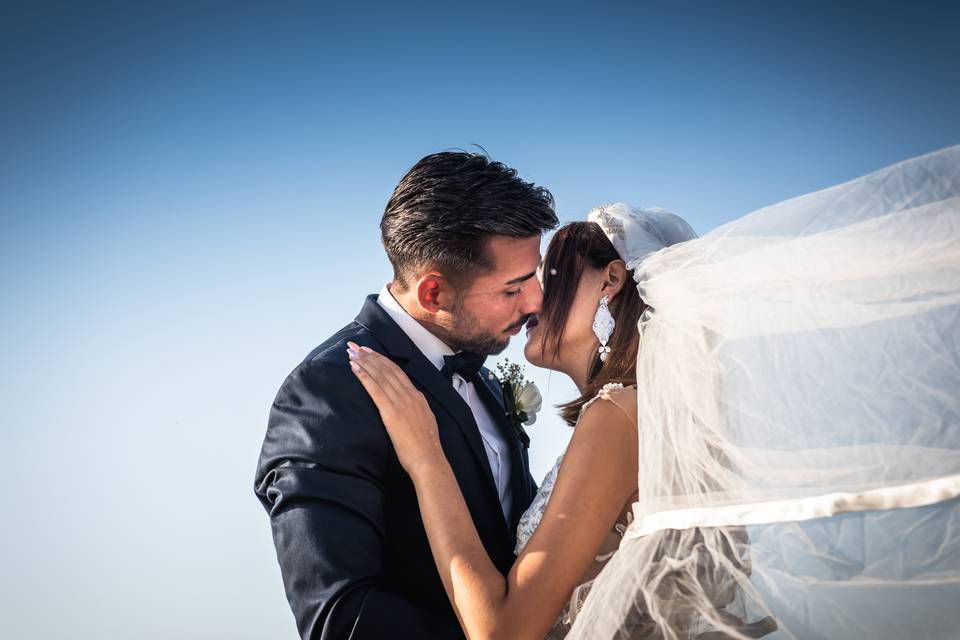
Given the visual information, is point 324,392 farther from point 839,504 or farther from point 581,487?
point 839,504

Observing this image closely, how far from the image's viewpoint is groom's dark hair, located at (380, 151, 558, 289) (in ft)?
12.6

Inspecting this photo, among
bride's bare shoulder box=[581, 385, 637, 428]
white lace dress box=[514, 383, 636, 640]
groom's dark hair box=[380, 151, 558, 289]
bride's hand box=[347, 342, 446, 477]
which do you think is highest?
groom's dark hair box=[380, 151, 558, 289]

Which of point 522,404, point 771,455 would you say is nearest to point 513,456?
point 522,404

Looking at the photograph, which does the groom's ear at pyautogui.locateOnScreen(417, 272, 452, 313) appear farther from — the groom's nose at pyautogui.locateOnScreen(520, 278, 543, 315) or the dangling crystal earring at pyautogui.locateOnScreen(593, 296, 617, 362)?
the dangling crystal earring at pyautogui.locateOnScreen(593, 296, 617, 362)

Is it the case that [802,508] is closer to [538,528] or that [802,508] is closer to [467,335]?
[538,528]

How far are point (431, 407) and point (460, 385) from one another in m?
0.47

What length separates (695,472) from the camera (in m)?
2.57

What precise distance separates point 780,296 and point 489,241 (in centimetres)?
170

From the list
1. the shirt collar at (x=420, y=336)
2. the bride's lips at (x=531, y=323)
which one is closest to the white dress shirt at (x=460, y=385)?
the shirt collar at (x=420, y=336)

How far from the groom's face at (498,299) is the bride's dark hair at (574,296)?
0.30 feet

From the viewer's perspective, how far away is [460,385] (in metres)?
3.96

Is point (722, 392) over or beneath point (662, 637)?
over


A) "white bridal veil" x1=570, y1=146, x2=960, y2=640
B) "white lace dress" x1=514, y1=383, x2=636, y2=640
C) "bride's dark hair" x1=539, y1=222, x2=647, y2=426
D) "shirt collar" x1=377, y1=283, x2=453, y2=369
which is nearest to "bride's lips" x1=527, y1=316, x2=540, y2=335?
"bride's dark hair" x1=539, y1=222, x2=647, y2=426

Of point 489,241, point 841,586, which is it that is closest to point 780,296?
point 841,586
